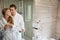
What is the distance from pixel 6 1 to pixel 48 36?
1077 millimetres

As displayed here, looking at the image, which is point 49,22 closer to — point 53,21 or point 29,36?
point 53,21

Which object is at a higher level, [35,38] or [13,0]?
[13,0]

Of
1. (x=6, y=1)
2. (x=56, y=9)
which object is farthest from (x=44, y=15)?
(x=6, y=1)

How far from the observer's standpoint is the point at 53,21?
211 cm

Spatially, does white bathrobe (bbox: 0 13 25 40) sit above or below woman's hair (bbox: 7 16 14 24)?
below

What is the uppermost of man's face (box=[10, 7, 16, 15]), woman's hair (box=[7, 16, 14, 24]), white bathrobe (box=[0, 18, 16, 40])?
man's face (box=[10, 7, 16, 15])

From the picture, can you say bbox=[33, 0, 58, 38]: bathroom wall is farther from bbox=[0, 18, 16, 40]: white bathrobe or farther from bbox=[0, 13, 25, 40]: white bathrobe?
bbox=[0, 18, 16, 40]: white bathrobe

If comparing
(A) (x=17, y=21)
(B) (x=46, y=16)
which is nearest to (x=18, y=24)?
(A) (x=17, y=21)

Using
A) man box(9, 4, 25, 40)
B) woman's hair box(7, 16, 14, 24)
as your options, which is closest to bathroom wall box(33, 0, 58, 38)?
man box(9, 4, 25, 40)

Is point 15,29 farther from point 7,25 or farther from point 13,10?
point 13,10

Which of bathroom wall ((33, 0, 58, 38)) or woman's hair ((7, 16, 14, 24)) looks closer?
woman's hair ((7, 16, 14, 24))

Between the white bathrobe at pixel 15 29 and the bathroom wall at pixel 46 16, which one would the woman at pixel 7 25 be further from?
the bathroom wall at pixel 46 16

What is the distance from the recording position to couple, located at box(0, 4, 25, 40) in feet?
4.31

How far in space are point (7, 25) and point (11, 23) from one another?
0.06 meters
